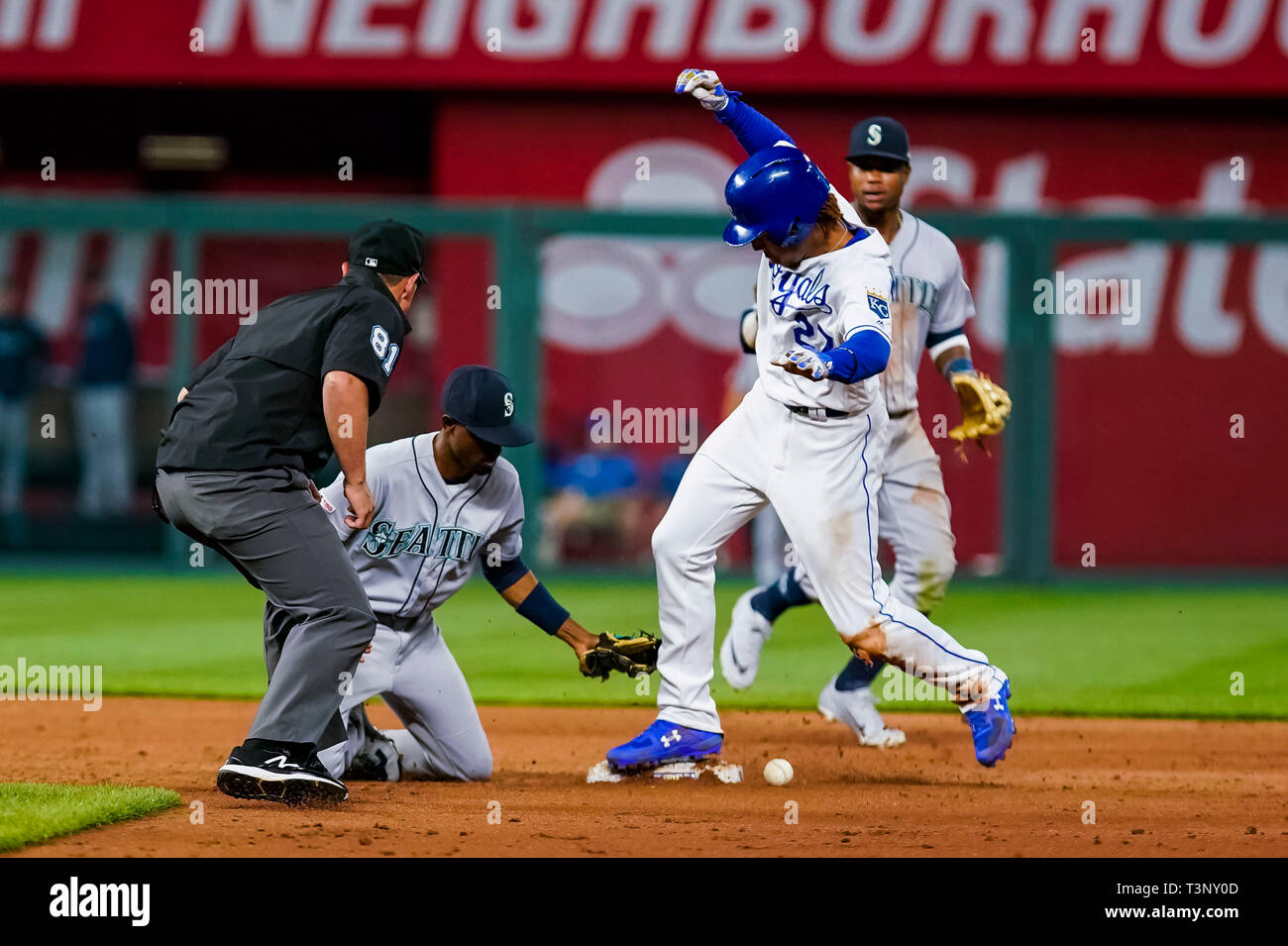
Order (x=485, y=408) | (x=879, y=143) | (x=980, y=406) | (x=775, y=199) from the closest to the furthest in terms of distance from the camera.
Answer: (x=775, y=199)
(x=485, y=408)
(x=980, y=406)
(x=879, y=143)

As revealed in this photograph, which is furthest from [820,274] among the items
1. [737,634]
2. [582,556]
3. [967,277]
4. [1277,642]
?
[967,277]

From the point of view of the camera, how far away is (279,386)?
4.70 m

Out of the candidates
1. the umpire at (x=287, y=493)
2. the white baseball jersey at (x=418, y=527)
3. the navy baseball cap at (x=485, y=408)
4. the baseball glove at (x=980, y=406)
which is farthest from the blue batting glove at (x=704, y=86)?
the baseball glove at (x=980, y=406)

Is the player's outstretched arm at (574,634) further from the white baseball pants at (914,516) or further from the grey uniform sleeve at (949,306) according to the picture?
the grey uniform sleeve at (949,306)

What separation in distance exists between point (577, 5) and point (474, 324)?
282 cm

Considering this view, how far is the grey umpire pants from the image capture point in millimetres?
4680

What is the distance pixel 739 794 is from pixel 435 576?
1170mm

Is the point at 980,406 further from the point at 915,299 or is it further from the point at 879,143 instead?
the point at 879,143

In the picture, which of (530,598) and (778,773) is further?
(778,773)

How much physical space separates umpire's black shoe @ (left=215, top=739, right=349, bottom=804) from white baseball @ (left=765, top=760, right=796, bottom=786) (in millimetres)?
1500

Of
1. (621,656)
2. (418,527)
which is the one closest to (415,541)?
(418,527)

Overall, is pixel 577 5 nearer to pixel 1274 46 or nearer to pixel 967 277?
pixel 967 277

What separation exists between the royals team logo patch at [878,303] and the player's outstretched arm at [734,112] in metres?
0.65

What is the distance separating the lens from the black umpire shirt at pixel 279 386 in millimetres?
4676
